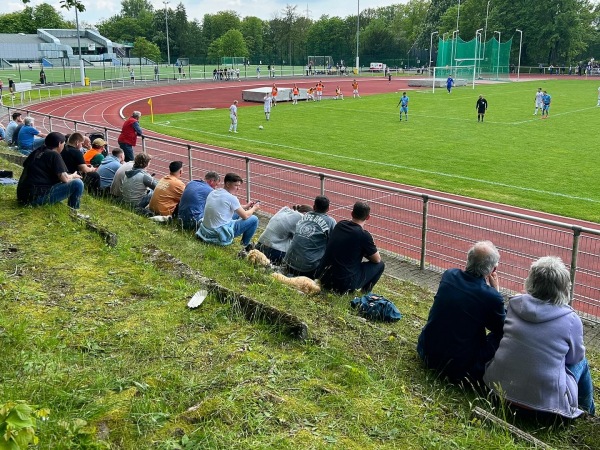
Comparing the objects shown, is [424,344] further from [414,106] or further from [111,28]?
[111,28]

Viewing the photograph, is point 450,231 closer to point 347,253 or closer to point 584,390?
point 347,253

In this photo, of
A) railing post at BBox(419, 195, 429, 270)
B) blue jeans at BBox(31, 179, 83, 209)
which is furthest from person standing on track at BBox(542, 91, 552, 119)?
blue jeans at BBox(31, 179, 83, 209)

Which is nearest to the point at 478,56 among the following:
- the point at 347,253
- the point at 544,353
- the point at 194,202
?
the point at 194,202

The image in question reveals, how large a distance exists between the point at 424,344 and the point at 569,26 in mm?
90785

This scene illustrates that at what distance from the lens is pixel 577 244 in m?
7.40

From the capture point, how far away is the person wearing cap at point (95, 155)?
41.4 feet

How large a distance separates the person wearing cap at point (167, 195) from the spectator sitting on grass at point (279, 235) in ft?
7.71

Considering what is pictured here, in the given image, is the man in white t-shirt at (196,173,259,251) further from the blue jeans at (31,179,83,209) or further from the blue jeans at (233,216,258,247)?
the blue jeans at (31,179,83,209)

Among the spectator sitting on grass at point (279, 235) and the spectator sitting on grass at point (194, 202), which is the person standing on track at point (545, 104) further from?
the spectator sitting on grass at point (279, 235)

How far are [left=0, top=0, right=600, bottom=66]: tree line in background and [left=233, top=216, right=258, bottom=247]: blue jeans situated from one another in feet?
247

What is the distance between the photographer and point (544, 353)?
14.1 ft

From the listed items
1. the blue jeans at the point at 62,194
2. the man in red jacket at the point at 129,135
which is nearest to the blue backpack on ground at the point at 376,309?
the blue jeans at the point at 62,194

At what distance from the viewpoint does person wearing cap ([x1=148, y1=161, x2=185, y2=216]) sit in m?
9.88

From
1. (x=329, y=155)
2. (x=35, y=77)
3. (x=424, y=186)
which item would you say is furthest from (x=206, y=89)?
(x=424, y=186)
